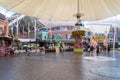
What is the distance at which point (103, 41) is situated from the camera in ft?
124

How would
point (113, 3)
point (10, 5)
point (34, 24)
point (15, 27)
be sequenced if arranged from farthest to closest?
point (34, 24) → point (15, 27) → point (113, 3) → point (10, 5)

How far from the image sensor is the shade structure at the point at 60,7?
4.66 meters

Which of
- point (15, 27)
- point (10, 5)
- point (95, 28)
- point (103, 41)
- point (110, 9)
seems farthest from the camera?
point (95, 28)

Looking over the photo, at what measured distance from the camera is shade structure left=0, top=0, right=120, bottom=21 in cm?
466

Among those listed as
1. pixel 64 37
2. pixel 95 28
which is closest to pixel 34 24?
pixel 64 37

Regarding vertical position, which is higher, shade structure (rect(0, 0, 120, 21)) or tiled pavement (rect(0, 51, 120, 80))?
shade structure (rect(0, 0, 120, 21))

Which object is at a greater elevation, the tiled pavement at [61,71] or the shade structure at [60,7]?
the shade structure at [60,7]

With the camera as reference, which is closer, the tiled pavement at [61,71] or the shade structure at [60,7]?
the shade structure at [60,7]

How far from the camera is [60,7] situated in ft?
16.3

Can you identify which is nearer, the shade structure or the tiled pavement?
the shade structure

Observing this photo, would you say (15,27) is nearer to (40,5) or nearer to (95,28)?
(95,28)

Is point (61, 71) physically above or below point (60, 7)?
below

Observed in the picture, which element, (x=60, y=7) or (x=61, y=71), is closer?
(x=60, y=7)

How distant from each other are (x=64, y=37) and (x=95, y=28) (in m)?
6.99
